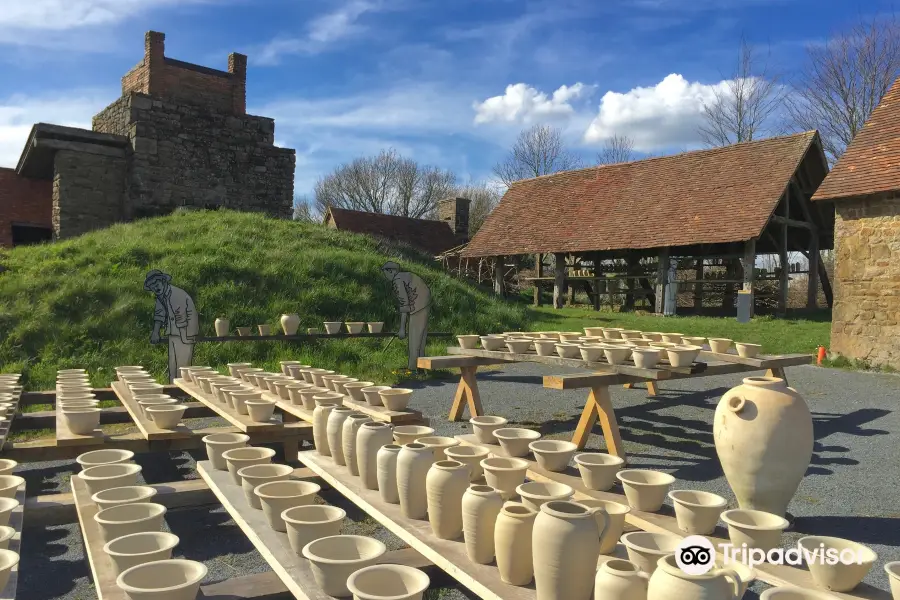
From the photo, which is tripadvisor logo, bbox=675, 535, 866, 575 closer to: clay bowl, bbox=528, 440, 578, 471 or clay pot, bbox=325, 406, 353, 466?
clay bowl, bbox=528, 440, 578, 471

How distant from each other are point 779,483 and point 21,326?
30.9 ft

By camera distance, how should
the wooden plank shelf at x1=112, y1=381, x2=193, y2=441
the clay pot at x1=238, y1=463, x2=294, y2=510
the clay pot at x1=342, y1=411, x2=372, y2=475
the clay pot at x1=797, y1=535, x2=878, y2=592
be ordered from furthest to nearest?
the wooden plank shelf at x1=112, y1=381, x2=193, y2=441
the clay pot at x1=342, y1=411, x2=372, y2=475
the clay pot at x1=238, y1=463, x2=294, y2=510
the clay pot at x1=797, y1=535, x2=878, y2=592

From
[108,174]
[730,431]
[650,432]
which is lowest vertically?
[650,432]

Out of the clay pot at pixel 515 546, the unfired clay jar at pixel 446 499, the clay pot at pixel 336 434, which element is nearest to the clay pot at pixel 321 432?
the clay pot at pixel 336 434

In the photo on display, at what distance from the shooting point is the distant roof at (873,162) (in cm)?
965

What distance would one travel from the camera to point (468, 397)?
5.96m

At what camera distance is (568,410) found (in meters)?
6.63

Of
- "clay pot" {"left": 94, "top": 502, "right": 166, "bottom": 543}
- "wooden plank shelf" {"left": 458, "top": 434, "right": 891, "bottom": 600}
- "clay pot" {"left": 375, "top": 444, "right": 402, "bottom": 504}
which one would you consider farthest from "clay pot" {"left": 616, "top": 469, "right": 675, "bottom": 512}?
"clay pot" {"left": 94, "top": 502, "right": 166, "bottom": 543}

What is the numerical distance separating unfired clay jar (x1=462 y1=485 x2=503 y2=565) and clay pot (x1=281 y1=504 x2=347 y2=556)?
466 mm

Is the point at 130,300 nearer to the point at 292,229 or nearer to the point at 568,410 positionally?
the point at 292,229

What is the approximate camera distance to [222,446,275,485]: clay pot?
306cm

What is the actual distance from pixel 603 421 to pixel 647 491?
2174mm

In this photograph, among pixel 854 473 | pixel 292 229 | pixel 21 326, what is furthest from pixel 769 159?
pixel 21 326

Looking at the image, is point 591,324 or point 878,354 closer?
point 878,354
